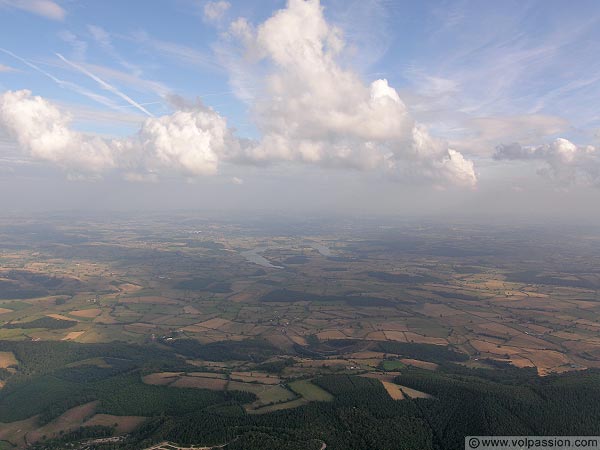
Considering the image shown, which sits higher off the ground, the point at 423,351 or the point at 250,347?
the point at 423,351

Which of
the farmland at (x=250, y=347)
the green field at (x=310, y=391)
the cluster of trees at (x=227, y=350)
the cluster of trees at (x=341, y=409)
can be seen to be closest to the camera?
the cluster of trees at (x=341, y=409)

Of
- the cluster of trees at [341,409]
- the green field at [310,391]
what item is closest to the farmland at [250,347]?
the green field at [310,391]

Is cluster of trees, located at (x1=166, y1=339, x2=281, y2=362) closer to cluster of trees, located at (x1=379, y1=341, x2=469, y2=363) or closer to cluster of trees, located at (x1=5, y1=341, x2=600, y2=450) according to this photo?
cluster of trees, located at (x1=5, y1=341, x2=600, y2=450)

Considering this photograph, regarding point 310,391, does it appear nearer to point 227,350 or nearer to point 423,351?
point 227,350

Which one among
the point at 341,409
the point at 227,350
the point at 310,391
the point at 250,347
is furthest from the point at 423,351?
the point at 227,350

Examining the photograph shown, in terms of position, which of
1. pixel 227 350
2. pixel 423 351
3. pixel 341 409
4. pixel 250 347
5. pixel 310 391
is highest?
pixel 341 409

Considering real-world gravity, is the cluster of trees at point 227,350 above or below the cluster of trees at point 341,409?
below

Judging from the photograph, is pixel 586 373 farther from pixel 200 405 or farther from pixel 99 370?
pixel 99 370

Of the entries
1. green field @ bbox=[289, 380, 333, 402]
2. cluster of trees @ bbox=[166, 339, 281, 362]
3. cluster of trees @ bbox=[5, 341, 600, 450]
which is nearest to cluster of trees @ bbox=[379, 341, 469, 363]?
cluster of trees @ bbox=[5, 341, 600, 450]

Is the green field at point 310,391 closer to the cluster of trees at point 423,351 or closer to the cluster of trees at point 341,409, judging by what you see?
the cluster of trees at point 341,409

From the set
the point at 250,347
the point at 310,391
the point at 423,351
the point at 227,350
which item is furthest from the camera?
the point at 250,347

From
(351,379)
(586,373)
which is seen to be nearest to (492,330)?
(586,373)

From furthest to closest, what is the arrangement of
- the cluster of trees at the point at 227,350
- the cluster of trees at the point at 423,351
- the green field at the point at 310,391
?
the cluster of trees at the point at 423,351 < the cluster of trees at the point at 227,350 < the green field at the point at 310,391
